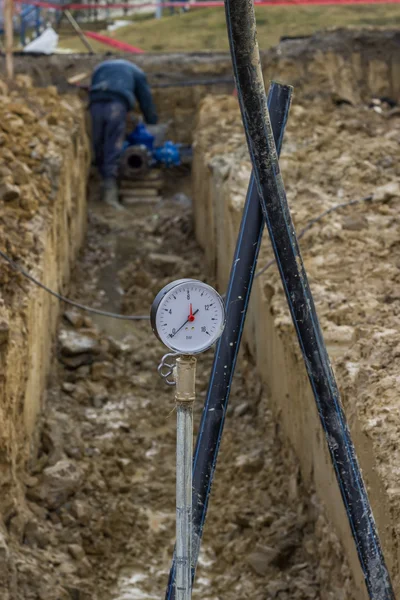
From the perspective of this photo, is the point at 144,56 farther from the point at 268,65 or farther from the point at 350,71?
the point at 350,71

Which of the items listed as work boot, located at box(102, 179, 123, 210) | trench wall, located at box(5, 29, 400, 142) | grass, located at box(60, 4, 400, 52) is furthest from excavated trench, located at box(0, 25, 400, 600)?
grass, located at box(60, 4, 400, 52)

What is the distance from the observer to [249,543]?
5695mm

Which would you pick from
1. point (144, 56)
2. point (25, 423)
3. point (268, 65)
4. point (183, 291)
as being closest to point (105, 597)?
point (25, 423)

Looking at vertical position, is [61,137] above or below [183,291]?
above

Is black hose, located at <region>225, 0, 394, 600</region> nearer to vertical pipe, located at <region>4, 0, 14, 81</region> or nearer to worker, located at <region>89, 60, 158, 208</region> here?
vertical pipe, located at <region>4, 0, 14, 81</region>

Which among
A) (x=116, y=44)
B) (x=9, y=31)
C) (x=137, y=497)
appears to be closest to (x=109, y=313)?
(x=137, y=497)

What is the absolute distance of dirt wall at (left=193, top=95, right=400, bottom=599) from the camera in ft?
15.0

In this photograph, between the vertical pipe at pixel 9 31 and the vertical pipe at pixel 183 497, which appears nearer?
the vertical pipe at pixel 183 497

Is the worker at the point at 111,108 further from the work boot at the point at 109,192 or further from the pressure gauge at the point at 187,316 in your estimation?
the pressure gauge at the point at 187,316

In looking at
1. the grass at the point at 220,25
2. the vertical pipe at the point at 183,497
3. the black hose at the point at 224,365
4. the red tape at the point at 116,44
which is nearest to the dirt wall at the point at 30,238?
the black hose at the point at 224,365

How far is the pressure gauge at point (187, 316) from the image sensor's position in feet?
11.3

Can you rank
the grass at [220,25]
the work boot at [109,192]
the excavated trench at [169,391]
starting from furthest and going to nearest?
1. the grass at [220,25]
2. the work boot at [109,192]
3. the excavated trench at [169,391]

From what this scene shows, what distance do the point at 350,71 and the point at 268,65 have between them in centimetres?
118

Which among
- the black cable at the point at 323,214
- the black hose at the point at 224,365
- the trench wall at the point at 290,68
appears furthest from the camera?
the trench wall at the point at 290,68
